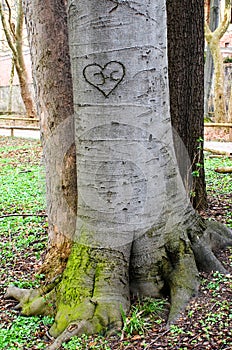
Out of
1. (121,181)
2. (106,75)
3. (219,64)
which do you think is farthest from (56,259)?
(219,64)

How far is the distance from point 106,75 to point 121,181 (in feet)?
2.21

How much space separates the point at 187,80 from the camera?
457 centimetres

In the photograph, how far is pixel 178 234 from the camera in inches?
125

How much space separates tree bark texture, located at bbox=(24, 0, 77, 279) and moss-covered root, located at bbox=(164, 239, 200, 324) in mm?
825

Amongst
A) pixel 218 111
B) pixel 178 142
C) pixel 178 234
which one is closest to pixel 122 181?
pixel 178 234

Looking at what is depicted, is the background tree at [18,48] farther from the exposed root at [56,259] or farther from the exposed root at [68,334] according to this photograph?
the exposed root at [68,334]

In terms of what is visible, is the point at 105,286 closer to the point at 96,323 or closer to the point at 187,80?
the point at 96,323

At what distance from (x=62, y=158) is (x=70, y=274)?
90 centimetres

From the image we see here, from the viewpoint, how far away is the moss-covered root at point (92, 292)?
2.80 metres

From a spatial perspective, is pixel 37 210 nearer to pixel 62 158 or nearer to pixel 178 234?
pixel 62 158

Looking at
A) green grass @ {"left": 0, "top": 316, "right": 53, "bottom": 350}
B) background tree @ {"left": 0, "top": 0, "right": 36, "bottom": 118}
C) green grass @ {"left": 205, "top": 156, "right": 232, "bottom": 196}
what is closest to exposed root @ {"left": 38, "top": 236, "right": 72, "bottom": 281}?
green grass @ {"left": 0, "top": 316, "right": 53, "bottom": 350}

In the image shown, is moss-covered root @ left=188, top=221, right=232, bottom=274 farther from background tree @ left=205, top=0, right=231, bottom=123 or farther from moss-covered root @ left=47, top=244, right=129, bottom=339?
background tree @ left=205, top=0, right=231, bottom=123

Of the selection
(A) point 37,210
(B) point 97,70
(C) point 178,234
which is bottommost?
(A) point 37,210

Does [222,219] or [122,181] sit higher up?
[122,181]
